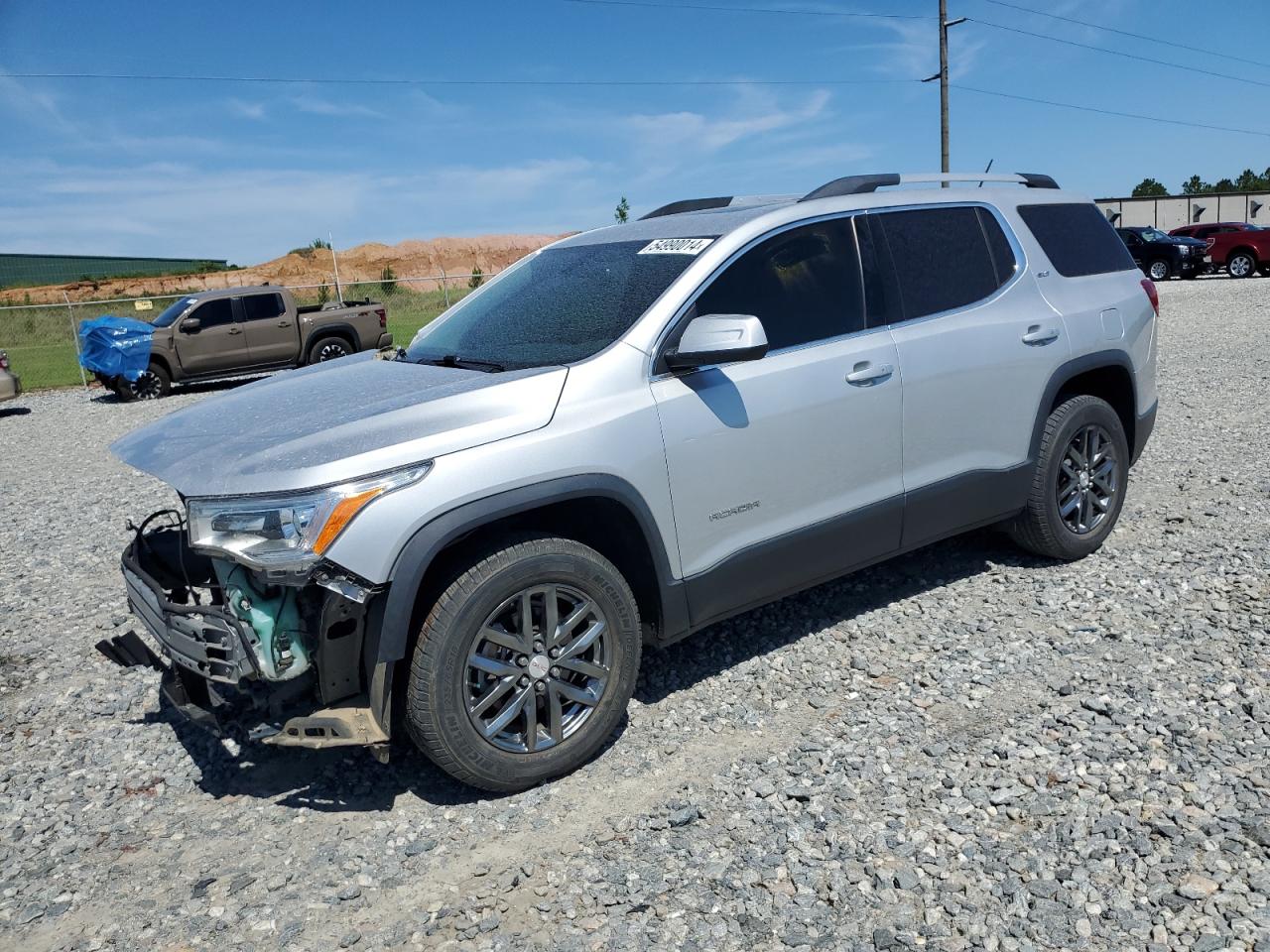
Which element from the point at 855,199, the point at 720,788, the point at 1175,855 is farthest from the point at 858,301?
the point at 1175,855

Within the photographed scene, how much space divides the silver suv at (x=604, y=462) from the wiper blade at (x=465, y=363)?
0.7 inches

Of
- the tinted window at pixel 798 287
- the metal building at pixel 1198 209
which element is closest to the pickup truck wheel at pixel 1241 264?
the metal building at pixel 1198 209

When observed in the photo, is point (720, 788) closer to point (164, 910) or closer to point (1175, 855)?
point (1175, 855)

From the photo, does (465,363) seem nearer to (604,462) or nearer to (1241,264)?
(604,462)

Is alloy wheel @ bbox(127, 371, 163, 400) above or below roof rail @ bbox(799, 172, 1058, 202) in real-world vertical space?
below

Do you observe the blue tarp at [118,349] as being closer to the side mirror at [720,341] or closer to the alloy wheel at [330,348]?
the alloy wheel at [330,348]

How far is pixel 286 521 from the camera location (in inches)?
115

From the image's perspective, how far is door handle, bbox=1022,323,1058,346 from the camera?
4.67 meters

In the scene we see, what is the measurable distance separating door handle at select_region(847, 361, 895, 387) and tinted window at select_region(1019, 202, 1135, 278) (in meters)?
1.46

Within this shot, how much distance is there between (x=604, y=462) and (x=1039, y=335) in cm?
250

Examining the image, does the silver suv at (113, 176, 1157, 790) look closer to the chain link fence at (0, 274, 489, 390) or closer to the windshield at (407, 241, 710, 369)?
the windshield at (407, 241, 710, 369)

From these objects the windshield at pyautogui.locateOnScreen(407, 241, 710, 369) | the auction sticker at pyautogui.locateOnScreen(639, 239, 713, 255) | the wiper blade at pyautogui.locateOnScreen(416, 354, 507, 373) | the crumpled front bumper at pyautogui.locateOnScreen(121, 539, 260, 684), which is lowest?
the crumpled front bumper at pyautogui.locateOnScreen(121, 539, 260, 684)

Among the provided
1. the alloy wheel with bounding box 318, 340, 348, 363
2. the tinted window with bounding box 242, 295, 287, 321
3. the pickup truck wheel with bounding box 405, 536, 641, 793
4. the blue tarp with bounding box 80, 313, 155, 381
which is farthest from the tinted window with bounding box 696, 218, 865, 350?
the alloy wheel with bounding box 318, 340, 348, 363

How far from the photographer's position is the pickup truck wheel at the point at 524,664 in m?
3.11
